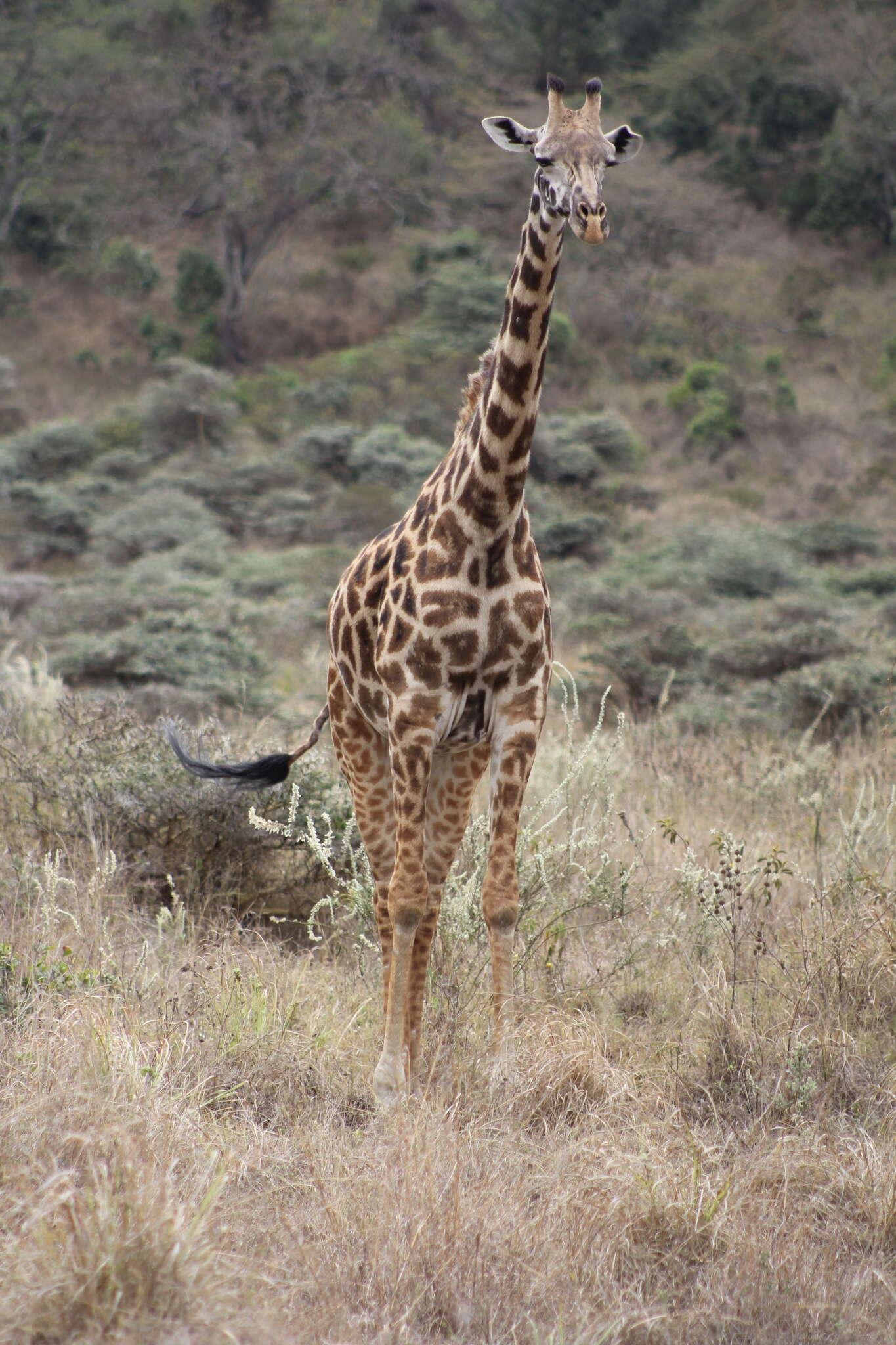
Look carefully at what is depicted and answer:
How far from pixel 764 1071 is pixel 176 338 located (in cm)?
2837

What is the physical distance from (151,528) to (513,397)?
43.9 ft

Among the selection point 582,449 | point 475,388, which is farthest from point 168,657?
point 582,449

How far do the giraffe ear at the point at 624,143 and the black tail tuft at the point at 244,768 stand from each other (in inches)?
92.6

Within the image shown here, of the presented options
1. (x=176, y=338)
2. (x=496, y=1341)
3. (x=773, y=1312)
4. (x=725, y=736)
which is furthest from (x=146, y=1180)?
(x=176, y=338)

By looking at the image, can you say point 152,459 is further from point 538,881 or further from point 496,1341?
point 496,1341

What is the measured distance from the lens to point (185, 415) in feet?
70.6

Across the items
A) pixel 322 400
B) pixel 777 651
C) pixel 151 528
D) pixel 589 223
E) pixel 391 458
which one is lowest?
pixel 777 651

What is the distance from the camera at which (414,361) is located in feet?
80.1

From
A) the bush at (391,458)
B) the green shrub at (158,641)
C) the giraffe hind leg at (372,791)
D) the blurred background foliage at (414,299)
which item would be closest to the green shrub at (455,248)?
the blurred background foliage at (414,299)

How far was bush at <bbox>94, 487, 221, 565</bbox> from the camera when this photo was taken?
16.3 meters

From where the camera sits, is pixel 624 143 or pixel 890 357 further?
pixel 890 357

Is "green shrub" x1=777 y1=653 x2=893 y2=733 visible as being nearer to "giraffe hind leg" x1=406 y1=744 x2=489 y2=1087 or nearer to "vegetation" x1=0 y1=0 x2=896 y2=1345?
"vegetation" x1=0 y1=0 x2=896 y2=1345

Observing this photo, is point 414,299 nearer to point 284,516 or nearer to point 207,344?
point 207,344

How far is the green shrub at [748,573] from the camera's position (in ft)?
48.1
